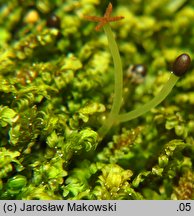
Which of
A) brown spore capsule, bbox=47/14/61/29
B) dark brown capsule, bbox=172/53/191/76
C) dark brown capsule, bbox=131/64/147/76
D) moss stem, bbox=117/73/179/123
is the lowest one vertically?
moss stem, bbox=117/73/179/123

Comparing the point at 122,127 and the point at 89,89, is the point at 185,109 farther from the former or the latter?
the point at 89,89

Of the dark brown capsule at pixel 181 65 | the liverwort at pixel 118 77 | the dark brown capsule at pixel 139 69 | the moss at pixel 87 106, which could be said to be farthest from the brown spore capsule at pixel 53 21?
the dark brown capsule at pixel 181 65

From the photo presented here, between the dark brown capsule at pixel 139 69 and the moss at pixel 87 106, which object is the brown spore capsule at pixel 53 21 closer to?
the moss at pixel 87 106

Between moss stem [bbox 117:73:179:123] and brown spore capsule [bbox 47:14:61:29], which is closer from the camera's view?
moss stem [bbox 117:73:179:123]

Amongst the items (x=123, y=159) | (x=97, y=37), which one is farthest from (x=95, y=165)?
(x=97, y=37)

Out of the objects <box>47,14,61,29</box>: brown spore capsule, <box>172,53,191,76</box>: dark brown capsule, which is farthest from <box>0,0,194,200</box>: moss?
<box>172,53,191,76</box>: dark brown capsule

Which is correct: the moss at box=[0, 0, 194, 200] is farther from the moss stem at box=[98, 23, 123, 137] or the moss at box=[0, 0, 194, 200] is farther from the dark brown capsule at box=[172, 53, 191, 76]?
the dark brown capsule at box=[172, 53, 191, 76]
